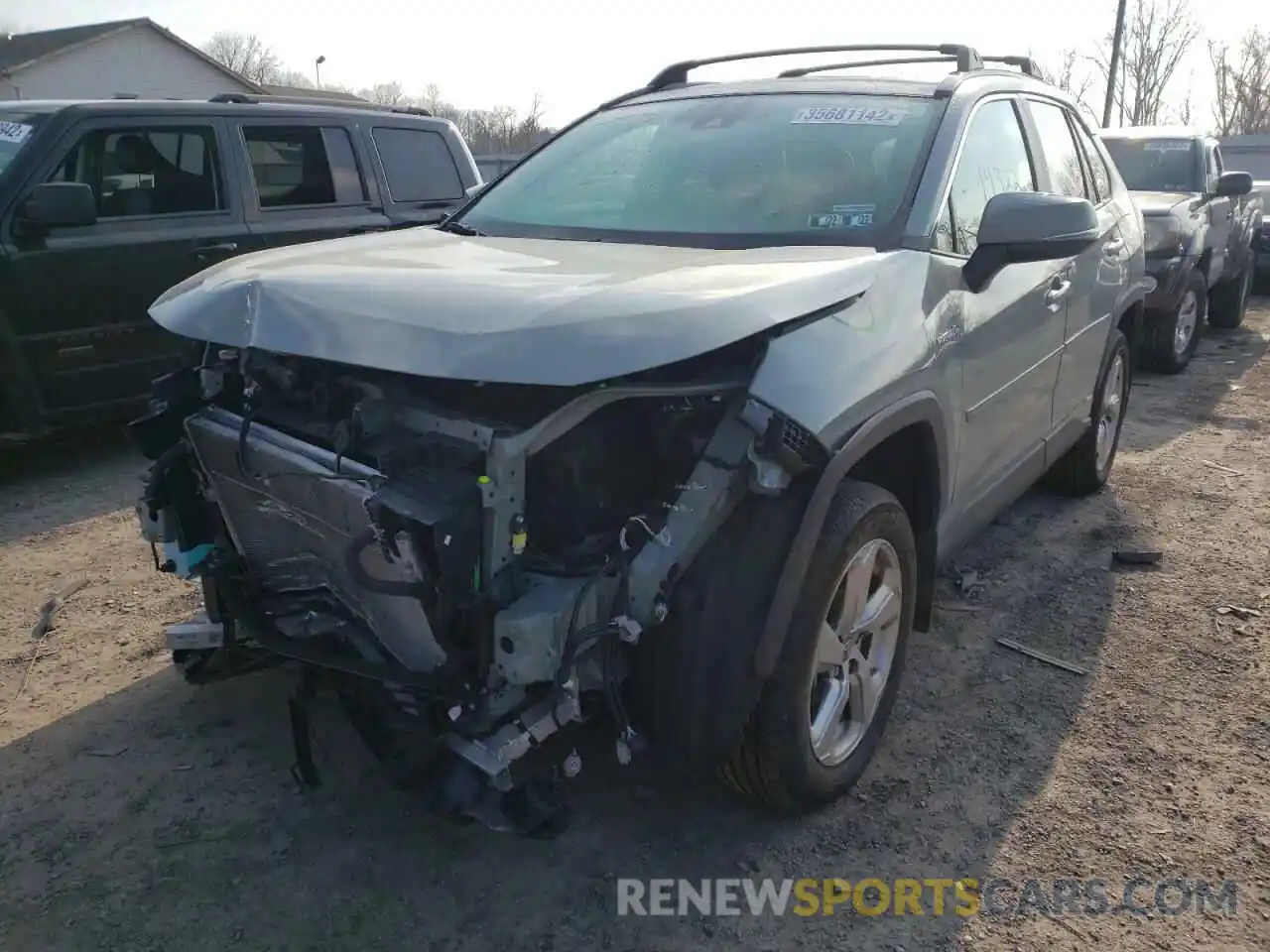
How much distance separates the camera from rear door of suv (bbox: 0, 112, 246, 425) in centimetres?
521

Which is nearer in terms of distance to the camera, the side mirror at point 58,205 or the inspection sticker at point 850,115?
the inspection sticker at point 850,115

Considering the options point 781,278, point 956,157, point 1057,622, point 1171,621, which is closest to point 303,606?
point 781,278

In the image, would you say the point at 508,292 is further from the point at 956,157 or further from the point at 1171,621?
the point at 1171,621

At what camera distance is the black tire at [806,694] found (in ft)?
8.16

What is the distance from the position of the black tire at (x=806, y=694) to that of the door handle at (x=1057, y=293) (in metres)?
1.36

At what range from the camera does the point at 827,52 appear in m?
4.10

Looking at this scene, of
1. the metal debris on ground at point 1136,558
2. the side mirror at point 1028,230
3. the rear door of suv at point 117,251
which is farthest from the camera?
the rear door of suv at point 117,251

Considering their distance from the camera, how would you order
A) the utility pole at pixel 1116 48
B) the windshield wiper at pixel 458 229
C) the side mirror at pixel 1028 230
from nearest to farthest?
the side mirror at pixel 1028 230 < the windshield wiper at pixel 458 229 < the utility pole at pixel 1116 48

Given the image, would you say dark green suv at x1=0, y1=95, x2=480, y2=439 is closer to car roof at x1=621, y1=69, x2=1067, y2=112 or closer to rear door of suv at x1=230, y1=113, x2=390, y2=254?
rear door of suv at x1=230, y1=113, x2=390, y2=254

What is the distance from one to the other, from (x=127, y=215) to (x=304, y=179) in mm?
1143

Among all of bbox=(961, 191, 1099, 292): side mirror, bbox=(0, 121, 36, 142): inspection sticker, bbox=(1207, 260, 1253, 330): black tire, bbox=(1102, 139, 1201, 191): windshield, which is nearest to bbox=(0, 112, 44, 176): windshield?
bbox=(0, 121, 36, 142): inspection sticker

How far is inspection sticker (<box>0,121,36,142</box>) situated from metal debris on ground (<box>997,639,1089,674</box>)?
527cm

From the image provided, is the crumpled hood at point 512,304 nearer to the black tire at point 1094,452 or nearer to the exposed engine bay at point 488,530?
the exposed engine bay at point 488,530

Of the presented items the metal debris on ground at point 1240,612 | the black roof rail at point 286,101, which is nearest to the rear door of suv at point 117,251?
the black roof rail at point 286,101
